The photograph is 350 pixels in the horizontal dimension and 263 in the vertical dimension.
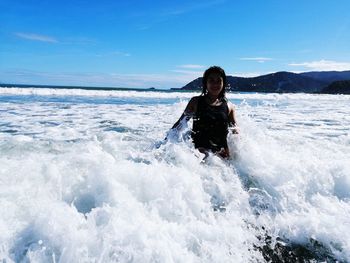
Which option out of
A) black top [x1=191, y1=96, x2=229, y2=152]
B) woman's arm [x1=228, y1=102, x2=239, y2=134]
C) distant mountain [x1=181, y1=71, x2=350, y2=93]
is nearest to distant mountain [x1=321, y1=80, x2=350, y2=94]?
distant mountain [x1=181, y1=71, x2=350, y2=93]

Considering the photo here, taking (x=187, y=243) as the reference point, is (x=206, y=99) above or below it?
above

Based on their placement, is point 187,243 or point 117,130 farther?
point 117,130

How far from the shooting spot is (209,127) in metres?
5.26

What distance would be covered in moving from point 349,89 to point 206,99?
7754cm

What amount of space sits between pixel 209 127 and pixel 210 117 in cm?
15

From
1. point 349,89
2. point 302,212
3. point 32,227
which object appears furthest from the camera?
point 349,89

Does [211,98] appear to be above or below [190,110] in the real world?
above

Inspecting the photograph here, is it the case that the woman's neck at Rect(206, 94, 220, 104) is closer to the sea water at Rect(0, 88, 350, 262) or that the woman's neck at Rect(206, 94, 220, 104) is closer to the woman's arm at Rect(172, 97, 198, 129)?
the woman's arm at Rect(172, 97, 198, 129)

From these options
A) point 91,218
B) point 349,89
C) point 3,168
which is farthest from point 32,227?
point 349,89

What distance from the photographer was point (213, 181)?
415 centimetres

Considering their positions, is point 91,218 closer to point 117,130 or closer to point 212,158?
point 212,158

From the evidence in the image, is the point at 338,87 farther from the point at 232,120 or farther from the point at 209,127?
the point at 209,127

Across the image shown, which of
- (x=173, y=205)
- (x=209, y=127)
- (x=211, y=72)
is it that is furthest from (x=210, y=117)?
(x=173, y=205)

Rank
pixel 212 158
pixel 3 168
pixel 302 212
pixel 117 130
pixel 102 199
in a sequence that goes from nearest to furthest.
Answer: pixel 102 199, pixel 302 212, pixel 3 168, pixel 212 158, pixel 117 130
